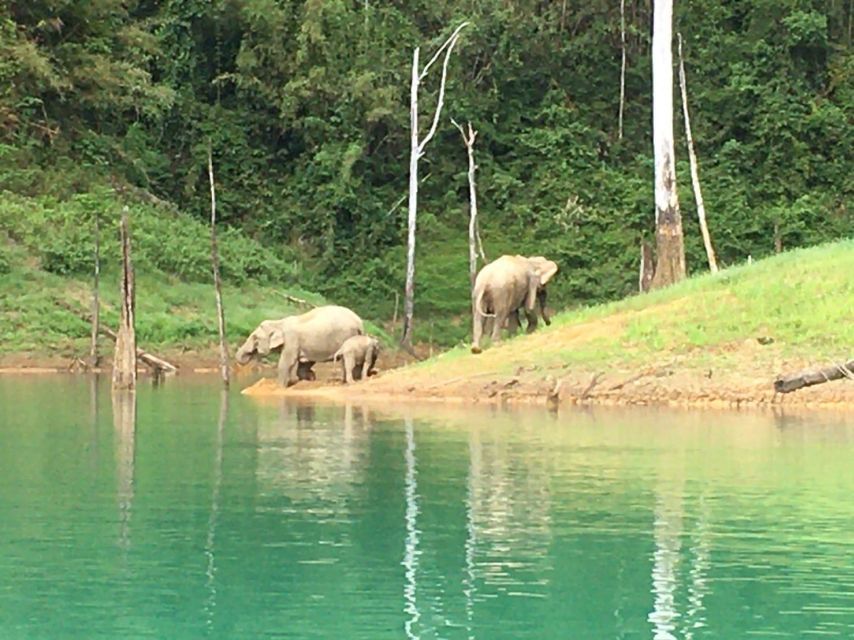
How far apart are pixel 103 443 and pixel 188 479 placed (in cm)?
392

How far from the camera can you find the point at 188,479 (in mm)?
17891

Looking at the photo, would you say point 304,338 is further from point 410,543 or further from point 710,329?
point 410,543

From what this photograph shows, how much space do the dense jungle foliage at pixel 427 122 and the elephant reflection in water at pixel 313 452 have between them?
2413 centimetres

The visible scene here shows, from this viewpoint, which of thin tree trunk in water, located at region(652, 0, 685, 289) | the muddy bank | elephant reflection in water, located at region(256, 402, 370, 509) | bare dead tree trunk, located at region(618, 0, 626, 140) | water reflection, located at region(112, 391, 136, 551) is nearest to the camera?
water reflection, located at region(112, 391, 136, 551)

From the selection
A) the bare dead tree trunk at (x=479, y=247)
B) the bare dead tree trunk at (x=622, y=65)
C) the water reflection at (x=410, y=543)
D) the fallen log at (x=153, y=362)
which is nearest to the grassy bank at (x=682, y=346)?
the water reflection at (x=410, y=543)

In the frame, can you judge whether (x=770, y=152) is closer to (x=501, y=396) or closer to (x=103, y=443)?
(x=501, y=396)

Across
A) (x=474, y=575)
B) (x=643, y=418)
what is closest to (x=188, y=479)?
(x=474, y=575)

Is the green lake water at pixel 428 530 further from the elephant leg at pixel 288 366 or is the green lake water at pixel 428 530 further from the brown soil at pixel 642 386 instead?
the elephant leg at pixel 288 366

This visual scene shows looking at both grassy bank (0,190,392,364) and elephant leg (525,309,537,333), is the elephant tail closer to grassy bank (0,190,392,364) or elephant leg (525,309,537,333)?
elephant leg (525,309,537,333)

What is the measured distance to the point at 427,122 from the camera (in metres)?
55.1

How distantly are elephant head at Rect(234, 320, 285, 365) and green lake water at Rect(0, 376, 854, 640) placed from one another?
29.7 feet

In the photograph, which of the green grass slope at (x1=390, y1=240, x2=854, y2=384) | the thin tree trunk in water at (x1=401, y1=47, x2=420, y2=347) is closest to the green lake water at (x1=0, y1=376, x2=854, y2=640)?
the green grass slope at (x1=390, y1=240, x2=854, y2=384)

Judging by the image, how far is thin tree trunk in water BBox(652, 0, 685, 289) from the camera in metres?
35.5

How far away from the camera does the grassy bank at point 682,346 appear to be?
27641 mm
